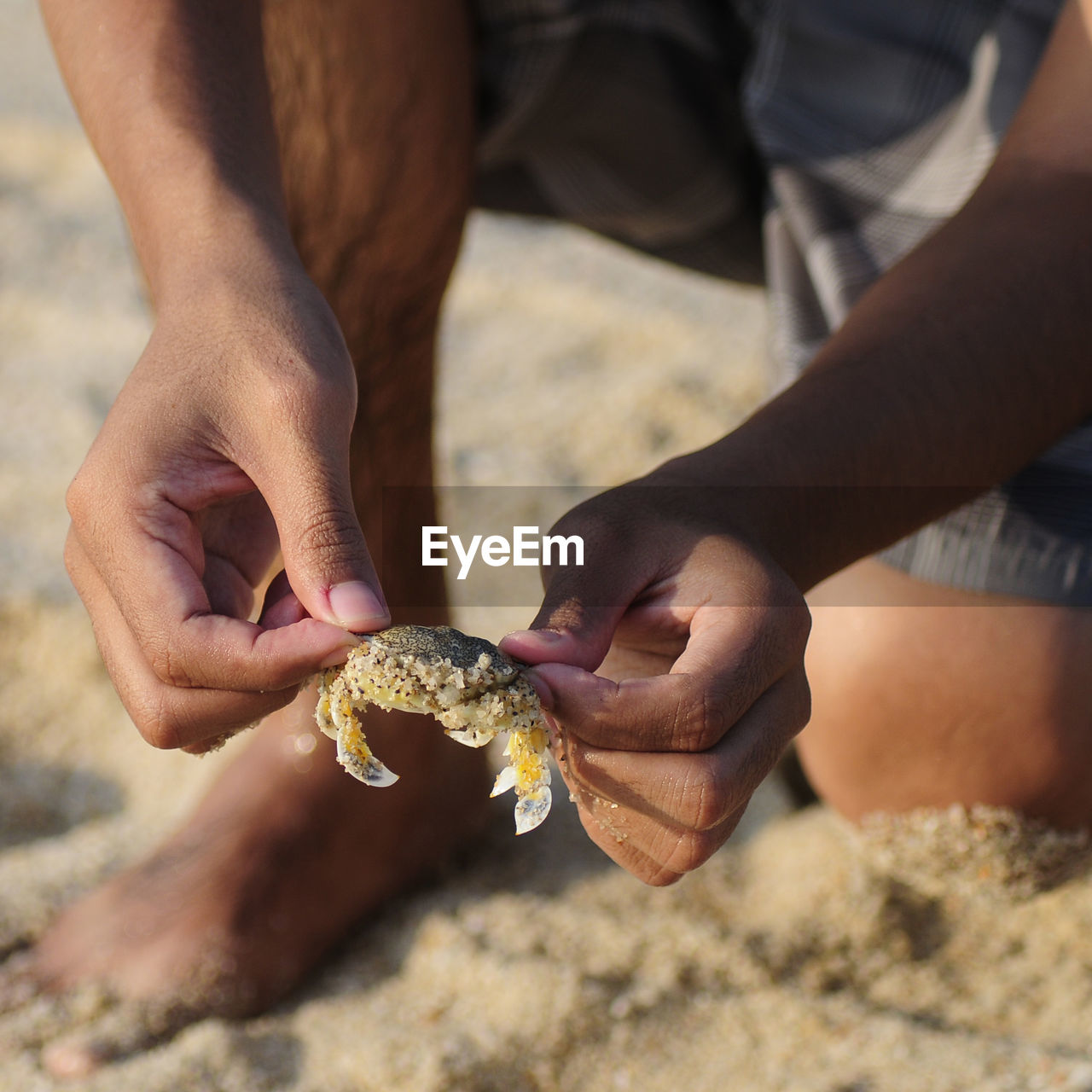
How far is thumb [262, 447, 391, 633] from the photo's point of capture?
915 mm

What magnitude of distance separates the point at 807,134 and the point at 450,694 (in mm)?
1239

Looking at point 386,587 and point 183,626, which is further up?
point 183,626

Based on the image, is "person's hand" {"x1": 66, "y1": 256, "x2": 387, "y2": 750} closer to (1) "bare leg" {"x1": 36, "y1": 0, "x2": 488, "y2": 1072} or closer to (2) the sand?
(1) "bare leg" {"x1": 36, "y1": 0, "x2": 488, "y2": 1072}

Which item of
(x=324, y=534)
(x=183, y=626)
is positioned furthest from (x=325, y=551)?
(x=183, y=626)

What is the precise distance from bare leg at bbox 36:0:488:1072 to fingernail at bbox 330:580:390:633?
1.88 ft

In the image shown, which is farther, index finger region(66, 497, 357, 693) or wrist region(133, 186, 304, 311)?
wrist region(133, 186, 304, 311)

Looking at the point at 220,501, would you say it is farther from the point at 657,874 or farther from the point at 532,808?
the point at 657,874

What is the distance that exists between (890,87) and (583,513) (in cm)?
109

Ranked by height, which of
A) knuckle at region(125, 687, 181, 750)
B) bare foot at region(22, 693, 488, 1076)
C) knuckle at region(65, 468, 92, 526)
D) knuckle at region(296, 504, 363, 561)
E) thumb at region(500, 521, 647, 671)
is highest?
knuckle at region(296, 504, 363, 561)

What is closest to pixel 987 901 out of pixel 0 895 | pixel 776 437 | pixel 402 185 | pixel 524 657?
pixel 776 437

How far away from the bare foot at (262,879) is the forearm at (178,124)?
62cm

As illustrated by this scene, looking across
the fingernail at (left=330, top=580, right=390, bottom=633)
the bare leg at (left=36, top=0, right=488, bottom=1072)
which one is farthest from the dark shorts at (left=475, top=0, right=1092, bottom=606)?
the fingernail at (left=330, top=580, right=390, bottom=633)

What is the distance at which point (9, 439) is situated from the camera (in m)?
2.49

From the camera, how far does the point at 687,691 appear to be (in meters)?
0.90
